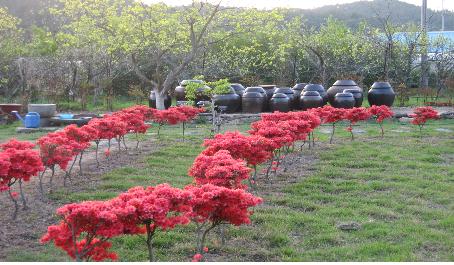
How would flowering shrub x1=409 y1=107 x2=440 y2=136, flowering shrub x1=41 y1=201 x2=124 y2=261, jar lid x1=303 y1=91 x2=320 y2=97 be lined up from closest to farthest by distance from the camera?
flowering shrub x1=41 y1=201 x2=124 y2=261 → flowering shrub x1=409 y1=107 x2=440 y2=136 → jar lid x1=303 y1=91 x2=320 y2=97

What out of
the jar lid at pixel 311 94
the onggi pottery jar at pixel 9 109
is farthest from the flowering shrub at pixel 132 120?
the jar lid at pixel 311 94

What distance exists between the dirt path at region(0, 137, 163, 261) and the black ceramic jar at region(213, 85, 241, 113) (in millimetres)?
5362

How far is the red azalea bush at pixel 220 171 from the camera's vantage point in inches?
179

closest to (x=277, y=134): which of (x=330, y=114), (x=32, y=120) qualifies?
(x=330, y=114)

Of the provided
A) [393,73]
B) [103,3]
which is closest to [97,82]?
[103,3]

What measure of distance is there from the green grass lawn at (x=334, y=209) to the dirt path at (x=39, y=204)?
161mm

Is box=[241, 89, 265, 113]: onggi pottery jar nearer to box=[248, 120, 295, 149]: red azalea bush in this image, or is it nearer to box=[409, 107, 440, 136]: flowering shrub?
box=[409, 107, 440, 136]: flowering shrub

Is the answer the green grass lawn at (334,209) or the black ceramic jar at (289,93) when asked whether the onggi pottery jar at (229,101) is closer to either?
the black ceramic jar at (289,93)

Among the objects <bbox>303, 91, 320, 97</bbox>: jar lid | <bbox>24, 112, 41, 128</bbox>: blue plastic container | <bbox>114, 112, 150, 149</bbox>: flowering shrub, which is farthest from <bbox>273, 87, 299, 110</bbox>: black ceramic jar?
<bbox>114, 112, 150, 149</bbox>: flowering shrub

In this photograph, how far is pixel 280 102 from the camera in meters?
14.4

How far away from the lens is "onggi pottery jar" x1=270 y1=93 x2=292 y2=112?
1441 cm

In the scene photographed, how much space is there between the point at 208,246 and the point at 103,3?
1050cm

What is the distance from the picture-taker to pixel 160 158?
8.49m

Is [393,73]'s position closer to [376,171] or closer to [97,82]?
[97,82]
